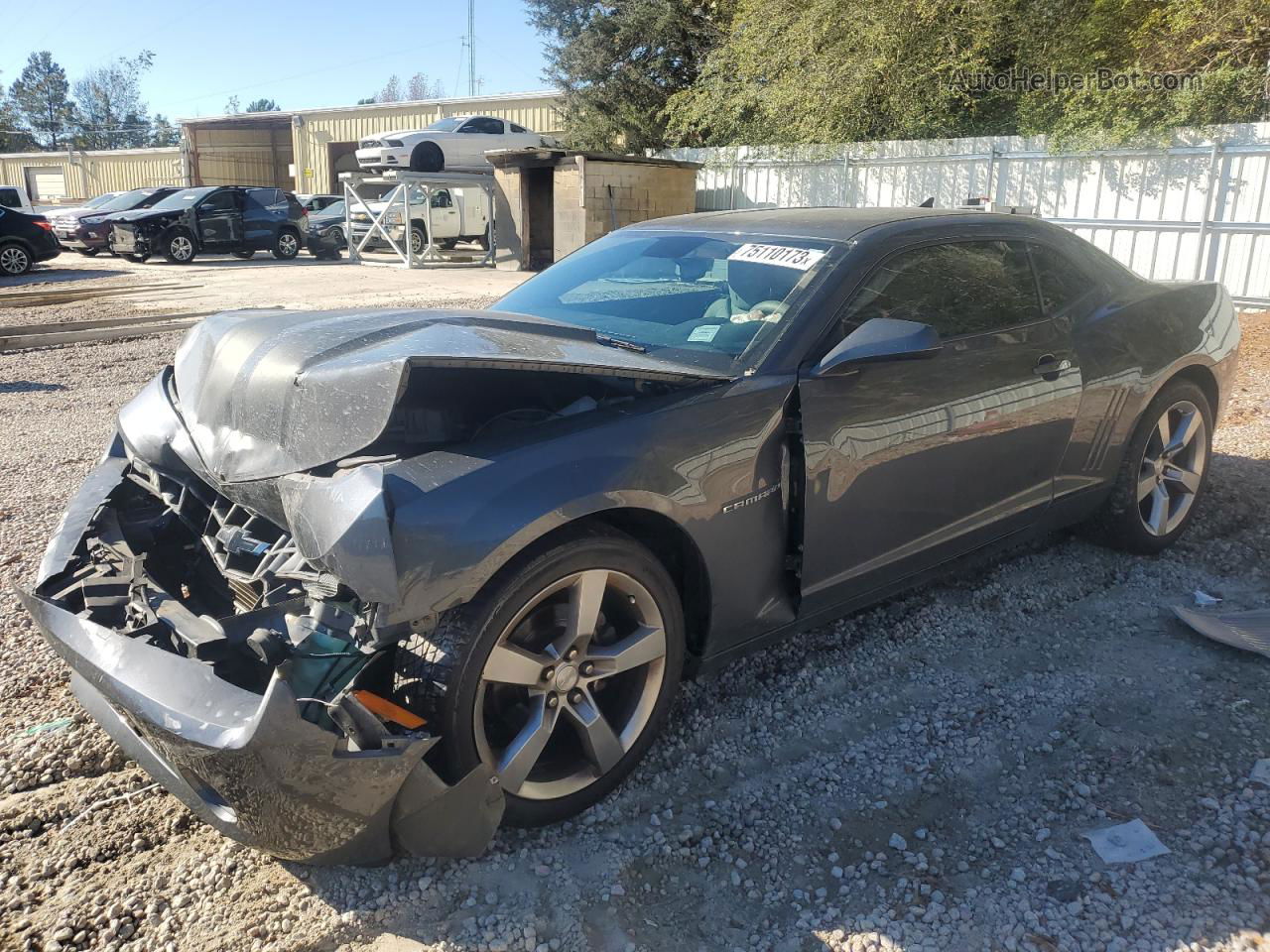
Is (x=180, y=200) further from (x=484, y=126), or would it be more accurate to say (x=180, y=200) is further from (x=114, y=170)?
(x=114, y=170)

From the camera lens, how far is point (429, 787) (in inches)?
85.0

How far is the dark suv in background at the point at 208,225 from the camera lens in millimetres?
21672

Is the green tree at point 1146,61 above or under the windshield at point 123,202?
above

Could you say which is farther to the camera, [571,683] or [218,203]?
[218,203]

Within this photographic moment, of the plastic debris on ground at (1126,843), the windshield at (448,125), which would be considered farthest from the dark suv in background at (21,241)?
the plastic debris on ground at (1126,843)

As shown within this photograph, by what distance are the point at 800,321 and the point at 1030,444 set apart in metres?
1.31

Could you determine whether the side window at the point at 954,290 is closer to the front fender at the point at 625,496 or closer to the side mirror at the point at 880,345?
the side mirror at the point at 880,345

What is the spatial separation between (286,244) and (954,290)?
23.3 meters

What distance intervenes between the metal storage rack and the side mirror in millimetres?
19912

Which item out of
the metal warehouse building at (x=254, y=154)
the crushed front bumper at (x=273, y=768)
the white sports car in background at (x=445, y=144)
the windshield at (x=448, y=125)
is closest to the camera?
the crushed front bumper at (x=273, y=768)

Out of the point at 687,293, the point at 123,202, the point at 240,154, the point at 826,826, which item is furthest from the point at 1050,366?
the point at 240,154

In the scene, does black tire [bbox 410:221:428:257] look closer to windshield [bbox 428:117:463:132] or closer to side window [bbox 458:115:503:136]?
windshield [bbox 428:117:463:132]

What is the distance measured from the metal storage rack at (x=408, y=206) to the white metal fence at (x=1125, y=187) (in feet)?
27.0

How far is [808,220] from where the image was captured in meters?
3.70
